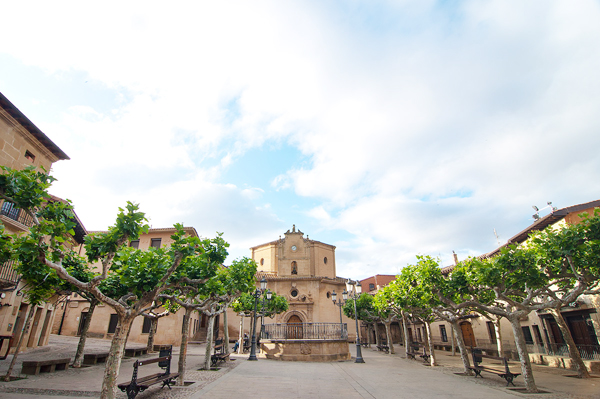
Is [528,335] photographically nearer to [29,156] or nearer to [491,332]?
[491,332]

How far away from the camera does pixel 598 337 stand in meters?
16.3

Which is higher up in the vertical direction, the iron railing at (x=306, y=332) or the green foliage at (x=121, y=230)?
the green foliage at (x=121, y=230)

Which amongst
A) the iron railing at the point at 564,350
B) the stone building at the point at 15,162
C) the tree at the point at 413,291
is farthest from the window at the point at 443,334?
the stone building at the point at 15,162

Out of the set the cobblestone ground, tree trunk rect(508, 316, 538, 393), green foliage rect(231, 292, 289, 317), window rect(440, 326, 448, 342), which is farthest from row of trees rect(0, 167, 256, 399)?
window rect(440, 326, 448, 342)

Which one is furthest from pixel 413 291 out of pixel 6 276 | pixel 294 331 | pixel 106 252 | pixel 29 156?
pixel 29 156

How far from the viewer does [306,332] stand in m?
21.8

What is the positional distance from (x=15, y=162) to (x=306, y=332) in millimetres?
18627

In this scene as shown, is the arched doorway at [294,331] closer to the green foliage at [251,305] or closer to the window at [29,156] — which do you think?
the green foliage at [251,305]

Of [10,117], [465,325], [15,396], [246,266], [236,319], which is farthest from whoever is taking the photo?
[236,319]

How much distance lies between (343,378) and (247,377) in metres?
3.89

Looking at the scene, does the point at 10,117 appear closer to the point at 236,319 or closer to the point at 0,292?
the point at 0,292

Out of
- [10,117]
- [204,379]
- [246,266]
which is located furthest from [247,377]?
[10,117]

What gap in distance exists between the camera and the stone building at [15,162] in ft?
45.2

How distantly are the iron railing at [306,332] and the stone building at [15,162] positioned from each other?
1362 centimetres
